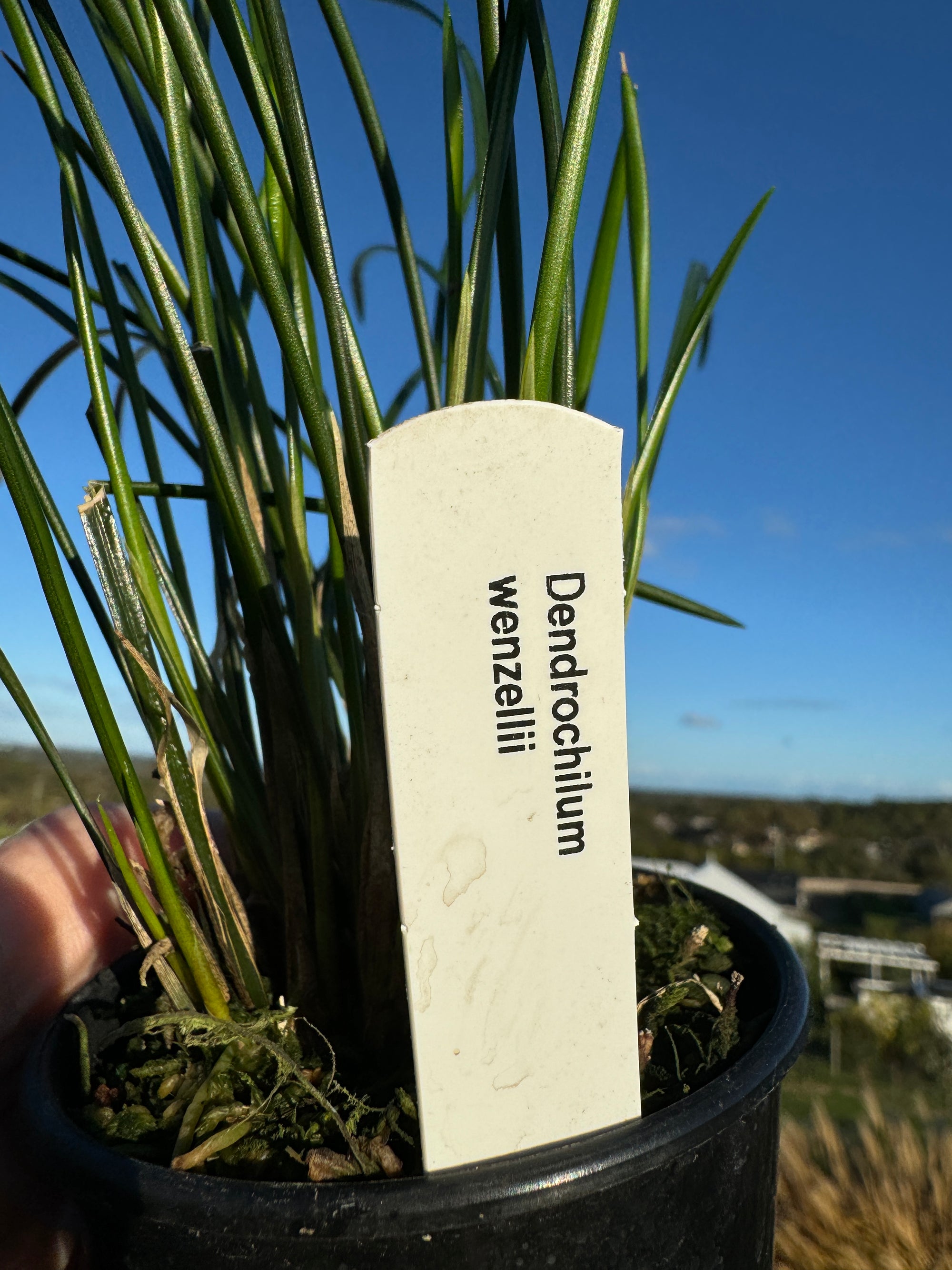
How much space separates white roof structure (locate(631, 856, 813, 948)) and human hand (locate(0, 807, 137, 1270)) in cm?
43

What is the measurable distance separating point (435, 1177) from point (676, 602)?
1.32ft

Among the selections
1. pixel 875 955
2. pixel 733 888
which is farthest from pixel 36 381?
pixel 875 955

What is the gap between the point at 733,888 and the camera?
9648 millimetres

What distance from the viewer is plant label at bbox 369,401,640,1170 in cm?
34

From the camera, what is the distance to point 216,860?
0.44 metres

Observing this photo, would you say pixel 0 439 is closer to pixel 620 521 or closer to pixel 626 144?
pixel 620 521

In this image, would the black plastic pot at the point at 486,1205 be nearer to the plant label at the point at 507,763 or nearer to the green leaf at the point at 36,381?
the plant label at the point at 507,763

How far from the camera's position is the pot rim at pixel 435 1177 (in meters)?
0.31

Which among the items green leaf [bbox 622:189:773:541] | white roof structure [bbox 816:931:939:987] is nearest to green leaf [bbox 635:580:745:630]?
green leaf [bbox 622:189:773:541]

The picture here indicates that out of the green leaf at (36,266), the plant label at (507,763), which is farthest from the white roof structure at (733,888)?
the green leaf at (36,266)

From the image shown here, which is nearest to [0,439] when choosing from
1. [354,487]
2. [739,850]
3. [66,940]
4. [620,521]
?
[354,487]

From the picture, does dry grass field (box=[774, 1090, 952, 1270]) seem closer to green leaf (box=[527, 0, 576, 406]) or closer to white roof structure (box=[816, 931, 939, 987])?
green leaf (box=[527, 0, 576, 406])

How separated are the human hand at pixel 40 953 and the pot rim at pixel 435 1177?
0.16 metres

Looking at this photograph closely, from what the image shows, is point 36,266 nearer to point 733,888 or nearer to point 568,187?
point 568,187
